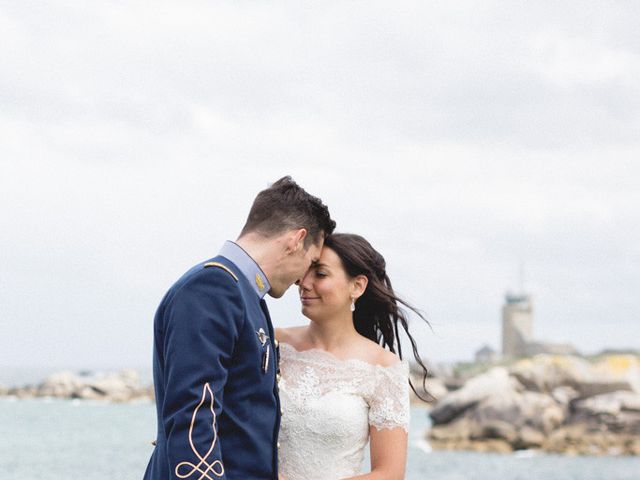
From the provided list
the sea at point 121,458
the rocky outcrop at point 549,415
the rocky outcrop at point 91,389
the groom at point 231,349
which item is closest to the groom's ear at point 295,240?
the groom at point 231,349

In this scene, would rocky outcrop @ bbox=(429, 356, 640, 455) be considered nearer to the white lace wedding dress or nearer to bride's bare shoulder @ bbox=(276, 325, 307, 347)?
bride's bare shoulder @ bbox=(276, 325, 307, 347)

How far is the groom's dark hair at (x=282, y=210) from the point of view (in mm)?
3189

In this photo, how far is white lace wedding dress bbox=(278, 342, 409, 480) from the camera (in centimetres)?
390

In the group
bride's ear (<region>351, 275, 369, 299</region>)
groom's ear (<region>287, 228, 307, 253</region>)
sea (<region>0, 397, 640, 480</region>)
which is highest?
groom's ear (<region>287, 228, 307, 253</region>)

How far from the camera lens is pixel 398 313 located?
14.0 feet

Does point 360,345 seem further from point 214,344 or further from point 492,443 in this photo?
point 492,443

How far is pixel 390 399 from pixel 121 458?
107ft

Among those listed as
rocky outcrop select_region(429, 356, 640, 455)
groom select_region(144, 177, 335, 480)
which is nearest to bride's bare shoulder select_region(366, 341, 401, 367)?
groom select_region(144, 177, 335, 480)

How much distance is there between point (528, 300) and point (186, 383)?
8801cm

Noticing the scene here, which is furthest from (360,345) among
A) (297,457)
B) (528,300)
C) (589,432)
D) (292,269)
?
(528,300)

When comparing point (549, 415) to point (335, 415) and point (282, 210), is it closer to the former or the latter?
point (335, 415)

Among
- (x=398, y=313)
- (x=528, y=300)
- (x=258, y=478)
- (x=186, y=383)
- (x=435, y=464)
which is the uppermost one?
(x=528, y=300)

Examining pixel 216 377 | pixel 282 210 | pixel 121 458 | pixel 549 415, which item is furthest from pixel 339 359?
pixel 121 458

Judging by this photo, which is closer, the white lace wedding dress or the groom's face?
the groom's face
